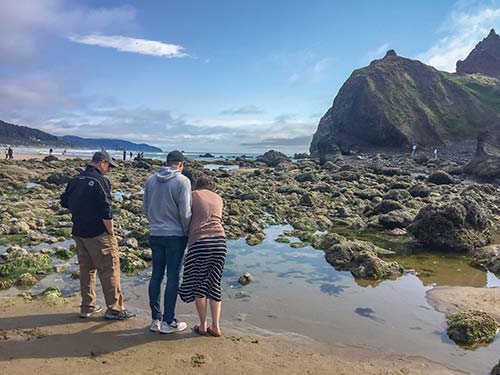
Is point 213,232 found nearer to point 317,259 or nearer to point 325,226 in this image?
point 317,259

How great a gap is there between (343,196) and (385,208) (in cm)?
505

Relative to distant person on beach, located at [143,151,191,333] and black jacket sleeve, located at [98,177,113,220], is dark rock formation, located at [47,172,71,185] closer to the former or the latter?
black jacket sleeve, located at [98,177,113,220]

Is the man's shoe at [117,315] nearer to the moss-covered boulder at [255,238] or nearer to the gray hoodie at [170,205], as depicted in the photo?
the gray hoodie at [170,205]

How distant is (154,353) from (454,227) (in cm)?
1139

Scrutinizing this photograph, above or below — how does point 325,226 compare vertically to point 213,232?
below

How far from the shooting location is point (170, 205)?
6422mm

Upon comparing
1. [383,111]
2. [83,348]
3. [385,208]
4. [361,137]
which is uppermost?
[383,111]

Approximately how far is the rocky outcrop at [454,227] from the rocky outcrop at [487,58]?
503ft

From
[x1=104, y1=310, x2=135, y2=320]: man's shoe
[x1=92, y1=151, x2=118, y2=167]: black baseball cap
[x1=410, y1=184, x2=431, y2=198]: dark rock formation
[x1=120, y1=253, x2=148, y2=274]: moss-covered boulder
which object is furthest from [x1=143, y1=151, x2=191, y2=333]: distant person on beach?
[x1=410, y1=184, x2=431, y2=198]: dark rock formation

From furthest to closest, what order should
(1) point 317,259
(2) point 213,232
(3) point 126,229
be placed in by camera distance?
1. (3) point 126,229
2. (1) point 317,259
3. (2) point 213,232

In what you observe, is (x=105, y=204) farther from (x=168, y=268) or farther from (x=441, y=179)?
(x=441, y=179)

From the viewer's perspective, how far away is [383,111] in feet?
286

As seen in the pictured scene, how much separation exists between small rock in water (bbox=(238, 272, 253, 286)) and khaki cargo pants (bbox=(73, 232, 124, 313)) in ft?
10.6

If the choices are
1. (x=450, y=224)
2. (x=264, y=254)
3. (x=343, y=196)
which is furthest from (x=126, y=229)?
(x=343, y=196)
